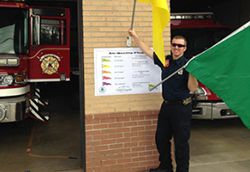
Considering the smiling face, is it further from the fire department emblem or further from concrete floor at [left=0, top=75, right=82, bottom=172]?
the fire department emblem

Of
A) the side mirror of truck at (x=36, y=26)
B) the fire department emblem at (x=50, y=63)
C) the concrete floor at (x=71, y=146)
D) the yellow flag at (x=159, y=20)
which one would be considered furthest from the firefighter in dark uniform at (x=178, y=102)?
the fire department emblem at (x=50, y=63)

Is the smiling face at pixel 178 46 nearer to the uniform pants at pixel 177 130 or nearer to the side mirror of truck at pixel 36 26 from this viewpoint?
the uniform pants at pixel 177 130

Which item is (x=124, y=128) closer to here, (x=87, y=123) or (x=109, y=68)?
(x=87, y=123)

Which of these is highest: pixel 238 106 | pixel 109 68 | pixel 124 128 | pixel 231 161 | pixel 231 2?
pixel 231 2

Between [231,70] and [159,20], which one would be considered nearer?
[231,70]

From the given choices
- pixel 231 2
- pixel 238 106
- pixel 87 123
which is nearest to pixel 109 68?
pixel 87 123

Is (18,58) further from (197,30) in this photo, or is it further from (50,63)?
(197,30)

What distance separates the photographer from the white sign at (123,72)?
13.9 ft

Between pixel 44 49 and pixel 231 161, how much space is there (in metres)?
5.86

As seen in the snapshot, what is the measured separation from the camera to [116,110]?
4.30 m

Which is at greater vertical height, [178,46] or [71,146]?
[178,46]

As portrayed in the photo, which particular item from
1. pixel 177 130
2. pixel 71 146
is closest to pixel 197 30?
pixel 71 146

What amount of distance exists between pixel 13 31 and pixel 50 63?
2331 millimetres

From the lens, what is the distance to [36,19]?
6215 millimetres
